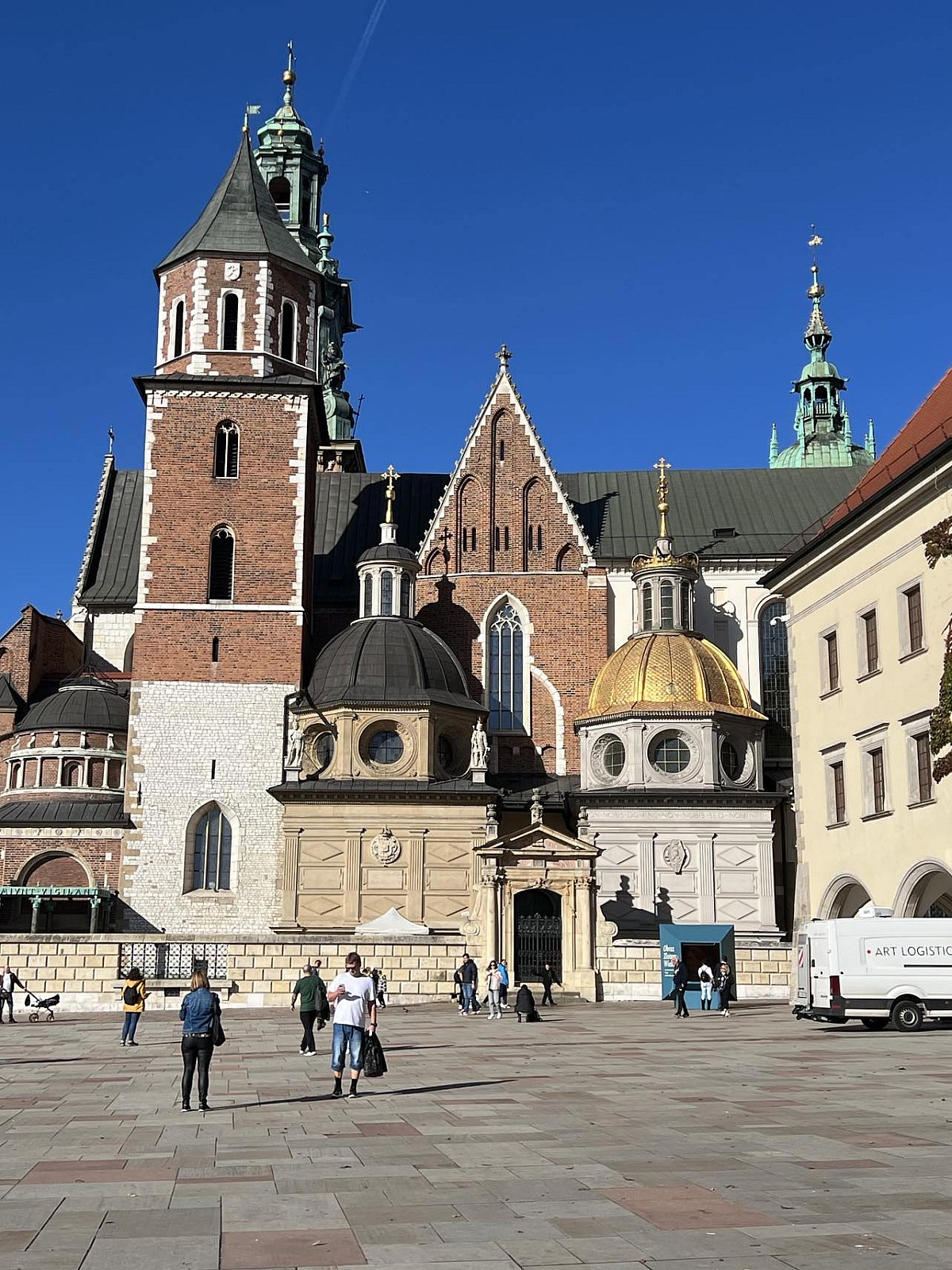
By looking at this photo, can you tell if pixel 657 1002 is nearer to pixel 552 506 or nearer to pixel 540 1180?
pixel 552 506

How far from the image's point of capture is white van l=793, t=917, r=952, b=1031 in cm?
2508

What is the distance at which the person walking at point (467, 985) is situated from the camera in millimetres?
32406

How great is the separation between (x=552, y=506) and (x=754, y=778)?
12.3m

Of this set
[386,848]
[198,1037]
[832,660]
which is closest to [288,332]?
[386,848]

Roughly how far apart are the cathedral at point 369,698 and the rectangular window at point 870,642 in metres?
8.78

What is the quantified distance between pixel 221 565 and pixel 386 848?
1096cm

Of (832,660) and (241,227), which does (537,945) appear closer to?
(832,660)

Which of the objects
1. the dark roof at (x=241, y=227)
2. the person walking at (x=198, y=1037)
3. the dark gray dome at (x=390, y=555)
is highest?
the dark roof at (x=241, y=227)

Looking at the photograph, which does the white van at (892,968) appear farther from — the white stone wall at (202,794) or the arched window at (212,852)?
the arched window at (212,852)

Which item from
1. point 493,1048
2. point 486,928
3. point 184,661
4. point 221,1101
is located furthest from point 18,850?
point 221,1101

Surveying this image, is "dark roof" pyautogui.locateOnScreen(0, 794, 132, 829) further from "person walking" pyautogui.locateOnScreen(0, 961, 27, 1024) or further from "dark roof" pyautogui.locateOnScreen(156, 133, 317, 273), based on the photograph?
"dark roof" pyautogui.locateOnScreen(156, 133, 317, 273)

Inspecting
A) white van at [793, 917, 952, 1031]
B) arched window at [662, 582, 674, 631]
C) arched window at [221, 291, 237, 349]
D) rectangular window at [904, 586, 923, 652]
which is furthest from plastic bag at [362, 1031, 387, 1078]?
arched window at [221, 291, 237, 349]

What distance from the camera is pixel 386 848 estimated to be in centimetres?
4338

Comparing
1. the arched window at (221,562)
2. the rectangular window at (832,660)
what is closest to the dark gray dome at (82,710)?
the arched window at (221,562)
